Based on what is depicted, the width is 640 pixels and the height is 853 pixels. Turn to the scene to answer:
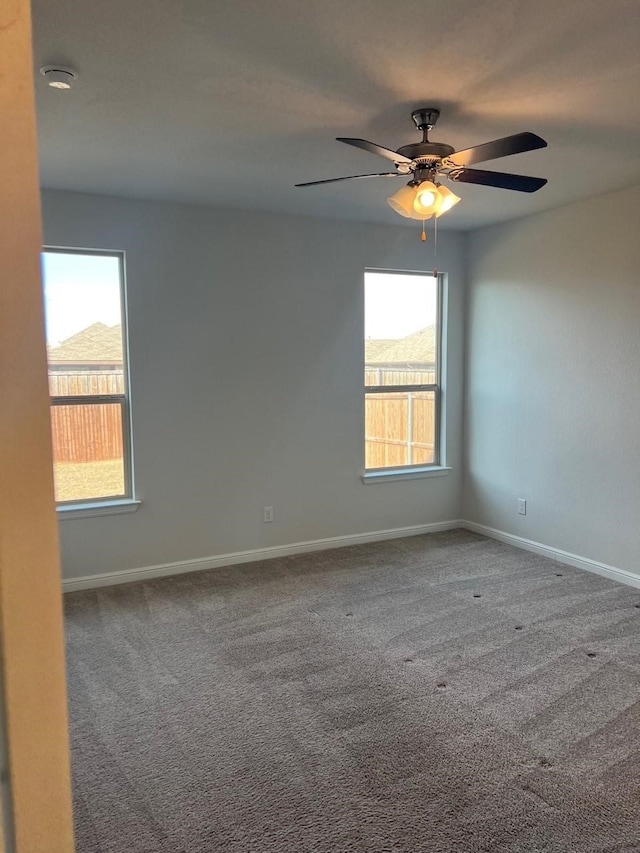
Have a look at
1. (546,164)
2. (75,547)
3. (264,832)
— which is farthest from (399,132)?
(75,547)

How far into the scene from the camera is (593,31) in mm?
1906

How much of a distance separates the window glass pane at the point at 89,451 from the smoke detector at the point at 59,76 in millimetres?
2109

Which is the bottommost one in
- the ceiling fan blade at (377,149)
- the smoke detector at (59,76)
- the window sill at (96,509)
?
the window sill at (96,509)

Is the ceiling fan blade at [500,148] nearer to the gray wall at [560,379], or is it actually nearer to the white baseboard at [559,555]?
the gray wall at [560,379]

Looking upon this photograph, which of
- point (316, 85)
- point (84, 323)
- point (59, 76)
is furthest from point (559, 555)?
point (59, 76)

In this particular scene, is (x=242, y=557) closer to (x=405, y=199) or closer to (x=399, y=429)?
(x=399, y=429)

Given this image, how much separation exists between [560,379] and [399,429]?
1.35 meters

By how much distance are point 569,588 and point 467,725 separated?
1.76 metres

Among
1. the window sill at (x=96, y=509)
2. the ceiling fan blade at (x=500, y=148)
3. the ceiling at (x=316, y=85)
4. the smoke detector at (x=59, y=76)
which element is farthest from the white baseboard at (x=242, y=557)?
the ceiling fan blade at (x=500, y=148)

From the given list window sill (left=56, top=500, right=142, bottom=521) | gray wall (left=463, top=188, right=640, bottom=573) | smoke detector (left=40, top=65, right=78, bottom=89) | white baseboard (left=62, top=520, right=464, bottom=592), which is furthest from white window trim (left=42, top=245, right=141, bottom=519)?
gray wall (left=463, top=188, right=640, bottom=573)

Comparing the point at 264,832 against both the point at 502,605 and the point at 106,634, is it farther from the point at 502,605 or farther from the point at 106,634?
the point at 502,605

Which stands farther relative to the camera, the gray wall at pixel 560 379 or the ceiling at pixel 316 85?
the gray wall at pixel 560 379

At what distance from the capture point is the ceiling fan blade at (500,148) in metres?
2.17

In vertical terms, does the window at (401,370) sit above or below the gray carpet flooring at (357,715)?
above
